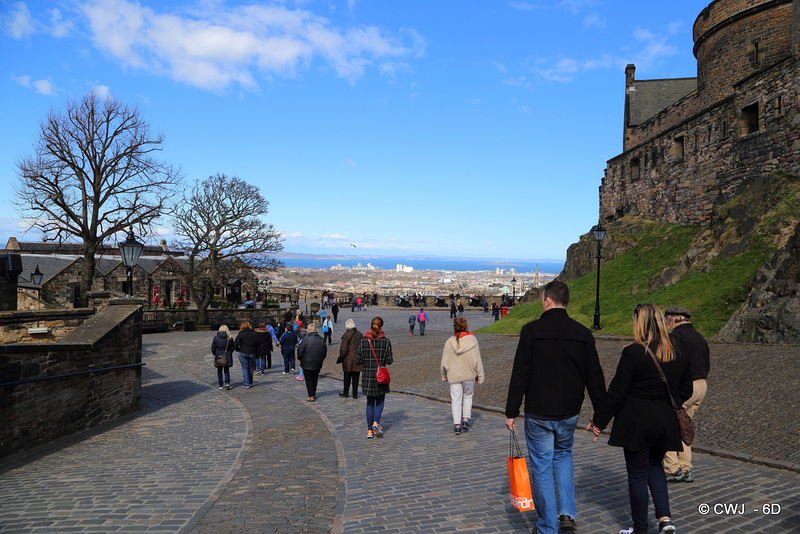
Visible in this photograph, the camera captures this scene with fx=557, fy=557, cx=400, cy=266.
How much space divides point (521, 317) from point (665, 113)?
608 inches

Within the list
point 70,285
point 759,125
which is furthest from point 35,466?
point 70,285

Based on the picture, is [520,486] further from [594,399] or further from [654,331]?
[654,331]

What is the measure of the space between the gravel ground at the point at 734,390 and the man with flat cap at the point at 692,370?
4.80 feet

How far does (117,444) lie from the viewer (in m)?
8.62

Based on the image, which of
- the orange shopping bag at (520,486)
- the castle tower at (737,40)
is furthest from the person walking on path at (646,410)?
the castle tower at (737,40)

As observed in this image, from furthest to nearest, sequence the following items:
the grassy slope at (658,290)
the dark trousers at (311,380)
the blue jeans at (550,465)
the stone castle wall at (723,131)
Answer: the stone castle wall at (723,131) < the grassy slope at (658,290) < the dark trousers at (311,380) < the blue jeans at (550,465)

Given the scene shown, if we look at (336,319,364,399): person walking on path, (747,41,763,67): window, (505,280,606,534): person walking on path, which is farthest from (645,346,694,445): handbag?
(747,41,763,67): window

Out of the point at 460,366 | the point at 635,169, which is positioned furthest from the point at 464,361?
the point at 635,169

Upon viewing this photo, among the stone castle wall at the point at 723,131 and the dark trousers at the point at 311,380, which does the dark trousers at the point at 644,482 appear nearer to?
the dark trousers at the point at 311,380

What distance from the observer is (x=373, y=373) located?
27.8ft

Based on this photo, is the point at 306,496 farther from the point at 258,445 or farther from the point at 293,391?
the point at 293,391

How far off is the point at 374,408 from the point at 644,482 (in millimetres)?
4768

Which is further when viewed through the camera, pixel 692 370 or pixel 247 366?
pixel 247 366

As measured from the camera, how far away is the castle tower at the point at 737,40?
882 inches
